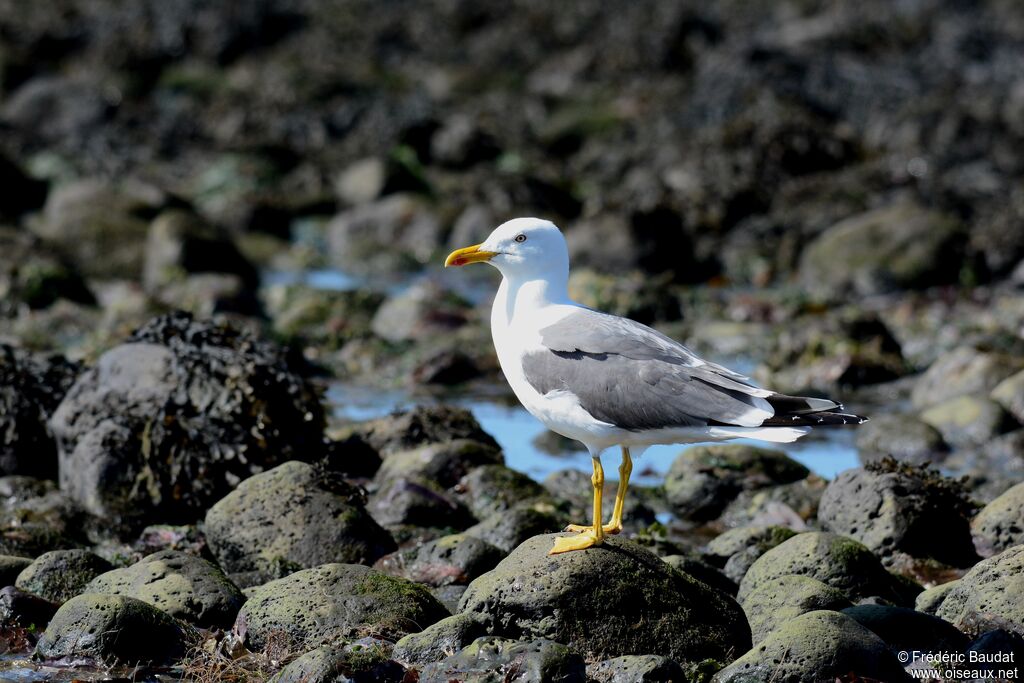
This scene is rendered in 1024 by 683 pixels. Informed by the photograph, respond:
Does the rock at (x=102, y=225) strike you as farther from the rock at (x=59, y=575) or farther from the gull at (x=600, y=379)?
the gull at (x=600, y=379)

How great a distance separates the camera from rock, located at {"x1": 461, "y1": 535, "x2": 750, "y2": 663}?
6223 mm

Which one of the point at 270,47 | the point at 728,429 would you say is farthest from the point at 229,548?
the point at 270,47

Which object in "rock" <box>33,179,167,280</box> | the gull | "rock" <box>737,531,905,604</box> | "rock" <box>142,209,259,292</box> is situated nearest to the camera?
the gull

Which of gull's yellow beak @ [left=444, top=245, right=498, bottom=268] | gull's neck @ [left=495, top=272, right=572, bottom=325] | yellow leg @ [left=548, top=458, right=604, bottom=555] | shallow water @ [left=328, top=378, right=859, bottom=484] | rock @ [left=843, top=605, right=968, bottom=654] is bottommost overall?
shallow water @ [left=328, top=378, right=859, bottom=484]

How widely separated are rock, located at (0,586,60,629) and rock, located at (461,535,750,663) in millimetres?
2125

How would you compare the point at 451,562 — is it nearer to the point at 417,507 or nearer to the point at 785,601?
the point at 417,507

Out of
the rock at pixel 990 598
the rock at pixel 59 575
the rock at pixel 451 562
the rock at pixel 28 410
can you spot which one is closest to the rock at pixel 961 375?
the rock at pixel 990 598

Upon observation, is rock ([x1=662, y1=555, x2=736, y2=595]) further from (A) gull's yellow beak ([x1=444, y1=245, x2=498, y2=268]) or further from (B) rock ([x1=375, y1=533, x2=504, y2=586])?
(A) gull's yellow beak ([x1=444, y1=245, x2=498, y2=268])

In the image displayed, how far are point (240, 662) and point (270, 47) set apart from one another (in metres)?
22.9

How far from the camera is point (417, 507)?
867cm

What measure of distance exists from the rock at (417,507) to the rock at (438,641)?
7.75ft

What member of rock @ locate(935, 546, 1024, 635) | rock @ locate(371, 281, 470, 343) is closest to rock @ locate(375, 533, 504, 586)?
rock @ locate(935, 546, 1024, 635)

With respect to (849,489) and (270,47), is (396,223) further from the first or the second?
(849,489)

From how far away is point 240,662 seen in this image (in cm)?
641
